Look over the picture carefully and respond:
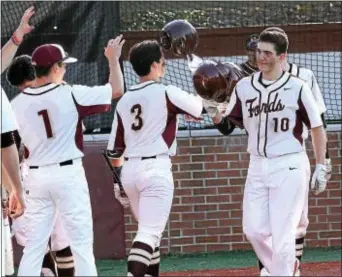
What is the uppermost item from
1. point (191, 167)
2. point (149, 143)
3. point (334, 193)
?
point (149, 143)

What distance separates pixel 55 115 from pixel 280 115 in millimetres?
1660

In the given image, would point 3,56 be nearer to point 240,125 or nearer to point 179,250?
point 240,125

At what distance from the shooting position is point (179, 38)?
26.9 ft

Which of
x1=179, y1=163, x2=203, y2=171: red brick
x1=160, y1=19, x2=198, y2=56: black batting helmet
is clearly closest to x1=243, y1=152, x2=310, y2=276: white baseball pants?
x1=160, y1=19, x2=198, y2=56: black batting helmet

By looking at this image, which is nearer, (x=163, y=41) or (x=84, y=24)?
(x=163, y=41)

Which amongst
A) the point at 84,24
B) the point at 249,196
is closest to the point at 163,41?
the point at 249,196

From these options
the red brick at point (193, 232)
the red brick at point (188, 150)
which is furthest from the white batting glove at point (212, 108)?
the red brick at point (193, 232)

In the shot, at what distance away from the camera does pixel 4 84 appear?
10.7 metres

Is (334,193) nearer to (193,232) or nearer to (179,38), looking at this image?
(193,232)

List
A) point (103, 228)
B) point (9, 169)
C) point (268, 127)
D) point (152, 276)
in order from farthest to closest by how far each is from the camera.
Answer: point (103, 228) < point (152, 276) < point (268, 127) < point (9, 169)

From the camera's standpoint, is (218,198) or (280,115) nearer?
(280,115)

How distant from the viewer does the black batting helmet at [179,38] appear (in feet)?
26.9

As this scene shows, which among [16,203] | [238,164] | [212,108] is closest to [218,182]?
[238,164]

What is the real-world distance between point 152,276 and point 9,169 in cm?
260
